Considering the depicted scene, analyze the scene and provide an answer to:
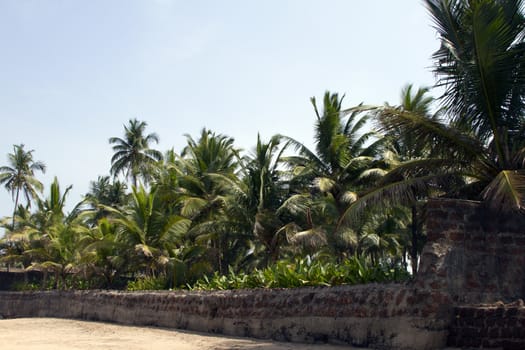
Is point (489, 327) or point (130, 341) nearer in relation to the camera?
point (489, 327)

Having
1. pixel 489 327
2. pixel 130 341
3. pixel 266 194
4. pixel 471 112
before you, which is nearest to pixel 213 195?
pixel 266 194

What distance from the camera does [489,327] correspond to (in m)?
7.91

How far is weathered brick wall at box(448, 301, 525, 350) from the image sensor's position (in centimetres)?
754

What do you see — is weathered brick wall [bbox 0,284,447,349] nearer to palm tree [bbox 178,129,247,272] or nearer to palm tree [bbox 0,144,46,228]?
palm tree [bbox 178,129,247,272]

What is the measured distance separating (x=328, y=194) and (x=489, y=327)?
11.5 m

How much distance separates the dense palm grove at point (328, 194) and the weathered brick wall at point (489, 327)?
1533 millimetres

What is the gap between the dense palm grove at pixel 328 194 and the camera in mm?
9891

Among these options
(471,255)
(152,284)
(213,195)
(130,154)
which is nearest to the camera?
(471,255)

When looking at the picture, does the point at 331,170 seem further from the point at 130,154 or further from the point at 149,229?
the point at 130,154

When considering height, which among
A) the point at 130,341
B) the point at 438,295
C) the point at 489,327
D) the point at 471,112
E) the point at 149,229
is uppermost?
the point at 471,112

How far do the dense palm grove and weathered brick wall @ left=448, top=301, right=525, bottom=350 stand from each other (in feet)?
5.03

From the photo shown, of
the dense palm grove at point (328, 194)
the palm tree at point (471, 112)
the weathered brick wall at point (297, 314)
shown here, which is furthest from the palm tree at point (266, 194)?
the palm tree at point (471, 112)

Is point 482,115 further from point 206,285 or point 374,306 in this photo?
point 206,285

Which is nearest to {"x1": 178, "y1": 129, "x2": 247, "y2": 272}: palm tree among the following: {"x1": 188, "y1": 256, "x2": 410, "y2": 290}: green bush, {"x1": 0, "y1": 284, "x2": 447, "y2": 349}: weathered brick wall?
{"x1": 0, "y1": 284, "x2": 447, "y2": 349}: weathered brick wall
